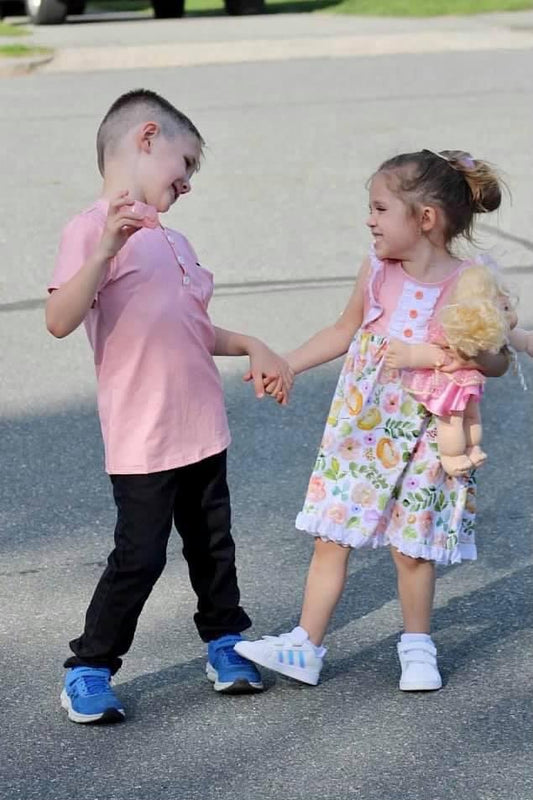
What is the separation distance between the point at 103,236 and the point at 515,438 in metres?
2.47

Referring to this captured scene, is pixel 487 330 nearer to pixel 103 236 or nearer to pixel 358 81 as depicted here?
pixel 103 236

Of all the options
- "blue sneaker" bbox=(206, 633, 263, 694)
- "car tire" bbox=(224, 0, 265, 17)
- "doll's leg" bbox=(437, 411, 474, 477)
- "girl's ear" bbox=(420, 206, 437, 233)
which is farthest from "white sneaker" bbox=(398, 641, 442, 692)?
"car tire" bbox=(224, 0, 265, 17)

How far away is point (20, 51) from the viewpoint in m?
14.4

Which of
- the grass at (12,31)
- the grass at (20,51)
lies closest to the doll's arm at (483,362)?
the grass at (20,51)

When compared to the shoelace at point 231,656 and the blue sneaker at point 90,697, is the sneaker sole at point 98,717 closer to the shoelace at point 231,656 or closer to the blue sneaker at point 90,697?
the blue sneaker at point 90,697

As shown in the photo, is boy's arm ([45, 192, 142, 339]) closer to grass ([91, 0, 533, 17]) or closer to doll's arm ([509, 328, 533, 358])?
doll's arm ([509, 328, 533, 358])

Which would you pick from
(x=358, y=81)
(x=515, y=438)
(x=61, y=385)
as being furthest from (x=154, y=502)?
(x=358, y=81)

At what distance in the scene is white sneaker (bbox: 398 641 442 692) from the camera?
329 centimetres

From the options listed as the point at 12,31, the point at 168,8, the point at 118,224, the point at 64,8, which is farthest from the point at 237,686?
the point at 168,8

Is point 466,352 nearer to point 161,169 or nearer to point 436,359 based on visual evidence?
point 436,359

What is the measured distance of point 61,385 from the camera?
5.57 metres

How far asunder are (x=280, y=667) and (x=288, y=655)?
33 mm

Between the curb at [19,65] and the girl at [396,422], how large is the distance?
10.9m

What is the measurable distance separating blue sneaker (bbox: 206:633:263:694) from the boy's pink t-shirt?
1.57 feet
